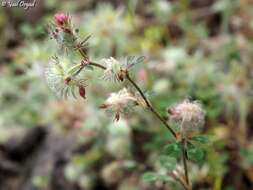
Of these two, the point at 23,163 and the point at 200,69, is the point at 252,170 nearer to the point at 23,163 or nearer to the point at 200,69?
the point at 200,69

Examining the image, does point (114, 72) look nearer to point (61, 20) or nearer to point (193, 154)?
point (61, 20)

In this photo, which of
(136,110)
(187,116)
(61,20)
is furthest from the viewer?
(136,110)

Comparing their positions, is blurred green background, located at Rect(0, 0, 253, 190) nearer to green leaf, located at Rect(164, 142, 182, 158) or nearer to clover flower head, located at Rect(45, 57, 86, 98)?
green leaf, located at Rect(164, 142, 182, 158)

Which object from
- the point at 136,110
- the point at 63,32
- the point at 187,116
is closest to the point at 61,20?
the point at 63,32

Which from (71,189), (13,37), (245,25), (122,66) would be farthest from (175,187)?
(13,37)

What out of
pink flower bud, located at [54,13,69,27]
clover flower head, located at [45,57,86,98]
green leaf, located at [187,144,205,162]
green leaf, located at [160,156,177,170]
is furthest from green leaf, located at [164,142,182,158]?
pink flower bud, located at [54,13,69,27]

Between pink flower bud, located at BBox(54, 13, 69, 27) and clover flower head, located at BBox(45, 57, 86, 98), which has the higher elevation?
pink flower bud, located at BBox(54, 13, 69, 27)

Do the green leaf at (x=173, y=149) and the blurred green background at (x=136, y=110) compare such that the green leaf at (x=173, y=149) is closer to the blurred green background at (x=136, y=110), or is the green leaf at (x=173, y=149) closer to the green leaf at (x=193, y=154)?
the green leaf at (x=193, y=154)
